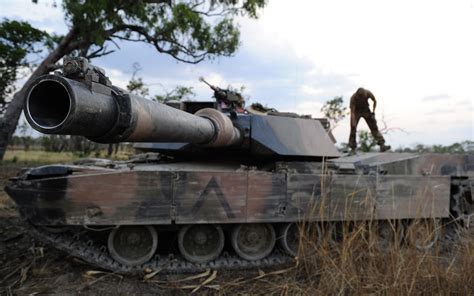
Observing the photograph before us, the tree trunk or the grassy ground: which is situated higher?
the tree trunk

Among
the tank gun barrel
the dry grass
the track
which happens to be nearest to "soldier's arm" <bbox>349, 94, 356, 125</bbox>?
the track

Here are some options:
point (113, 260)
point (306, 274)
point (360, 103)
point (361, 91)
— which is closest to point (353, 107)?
point (360, 103)

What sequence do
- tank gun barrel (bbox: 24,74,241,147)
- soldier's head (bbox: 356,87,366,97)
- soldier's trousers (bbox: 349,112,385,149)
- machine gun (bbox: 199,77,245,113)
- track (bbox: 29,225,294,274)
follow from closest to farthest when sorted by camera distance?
tank gun barrel (bbox: 24,74,241,147) → track (bbox: 29,225,294,274) → machine gun (bbox: 199,77,245,113) → soldier's head (bbox: 356,87,366,97) → soldier's trousers (bbox: 349,112,385,149)

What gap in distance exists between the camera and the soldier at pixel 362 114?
9339 mm

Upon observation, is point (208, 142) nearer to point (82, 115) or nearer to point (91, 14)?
point (82, 115)

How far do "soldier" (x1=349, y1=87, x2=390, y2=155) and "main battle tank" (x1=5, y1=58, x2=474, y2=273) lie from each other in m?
2.05

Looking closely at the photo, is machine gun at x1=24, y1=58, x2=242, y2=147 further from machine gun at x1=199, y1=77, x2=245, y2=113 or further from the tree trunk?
the tree trunk

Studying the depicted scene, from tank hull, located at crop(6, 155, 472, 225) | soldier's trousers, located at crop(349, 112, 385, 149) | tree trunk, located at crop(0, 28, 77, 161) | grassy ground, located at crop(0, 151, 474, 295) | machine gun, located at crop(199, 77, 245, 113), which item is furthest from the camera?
tree trunk, located at crop(0, 28, 77, 161)

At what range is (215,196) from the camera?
224 inches

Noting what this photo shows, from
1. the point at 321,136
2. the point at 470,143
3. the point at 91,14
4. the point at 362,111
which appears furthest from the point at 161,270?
the point at 91,14

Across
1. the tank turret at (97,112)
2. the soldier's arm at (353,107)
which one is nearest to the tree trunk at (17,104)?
the soldier's arm at (353,107)

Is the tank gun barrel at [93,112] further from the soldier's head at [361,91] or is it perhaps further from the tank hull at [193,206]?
the soldier's head at [361,91]

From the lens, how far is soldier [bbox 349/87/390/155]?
30.6 feet

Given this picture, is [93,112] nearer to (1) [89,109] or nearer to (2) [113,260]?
(1) [89,109]
